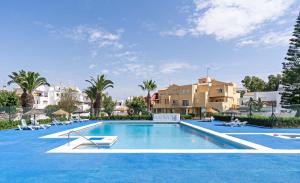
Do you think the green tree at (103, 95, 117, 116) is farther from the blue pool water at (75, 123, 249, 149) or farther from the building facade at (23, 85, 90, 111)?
the blue pool water at (75, 123, 249, 149)

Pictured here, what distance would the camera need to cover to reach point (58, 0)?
68.2ft

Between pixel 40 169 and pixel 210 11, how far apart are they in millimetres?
15187

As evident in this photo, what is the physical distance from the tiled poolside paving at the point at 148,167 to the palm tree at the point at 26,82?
25.2 m

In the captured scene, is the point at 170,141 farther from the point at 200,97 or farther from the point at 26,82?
the point at 200,97

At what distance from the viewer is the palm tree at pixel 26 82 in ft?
110

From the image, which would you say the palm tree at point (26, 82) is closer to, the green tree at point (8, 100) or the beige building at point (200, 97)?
the green tree at point (8, 100)

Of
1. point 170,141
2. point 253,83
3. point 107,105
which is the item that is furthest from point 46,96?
point 170,141

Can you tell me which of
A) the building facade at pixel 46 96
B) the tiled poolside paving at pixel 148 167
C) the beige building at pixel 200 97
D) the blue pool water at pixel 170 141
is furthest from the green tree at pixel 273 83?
the tiled poolside paving at pixel 148 167

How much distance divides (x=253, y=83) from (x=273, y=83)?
18.1ft

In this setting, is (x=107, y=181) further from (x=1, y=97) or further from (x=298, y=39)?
(x=1, y=97)

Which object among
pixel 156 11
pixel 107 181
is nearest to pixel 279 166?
A: pixel 107 181

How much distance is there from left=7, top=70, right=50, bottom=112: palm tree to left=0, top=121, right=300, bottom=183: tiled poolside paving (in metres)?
25.2

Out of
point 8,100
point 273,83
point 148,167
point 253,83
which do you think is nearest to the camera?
point 148,167

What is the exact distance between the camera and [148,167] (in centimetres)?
781
